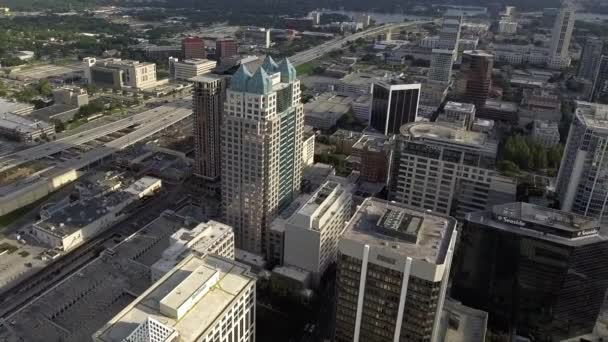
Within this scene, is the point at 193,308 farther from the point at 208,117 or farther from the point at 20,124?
the point at 20,124

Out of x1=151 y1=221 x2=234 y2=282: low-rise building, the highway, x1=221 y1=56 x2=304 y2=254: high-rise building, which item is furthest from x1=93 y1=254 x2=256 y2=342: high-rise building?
the highway

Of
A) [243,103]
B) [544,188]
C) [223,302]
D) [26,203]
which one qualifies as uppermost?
[243,103]

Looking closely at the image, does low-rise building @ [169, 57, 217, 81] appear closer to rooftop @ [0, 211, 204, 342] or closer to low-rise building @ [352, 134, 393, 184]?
low-rise building @ [352, 134, 393, 184]

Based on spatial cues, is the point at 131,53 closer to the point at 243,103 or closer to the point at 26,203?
the point at 26,203

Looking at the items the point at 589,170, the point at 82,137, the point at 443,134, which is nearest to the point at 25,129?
the point at 82,137

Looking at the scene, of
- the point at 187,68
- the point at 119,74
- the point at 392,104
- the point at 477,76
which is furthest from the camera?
the point at 187,68

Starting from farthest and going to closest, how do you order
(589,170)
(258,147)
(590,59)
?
1. (590,59)
2. (589,170)
3. (258,147)

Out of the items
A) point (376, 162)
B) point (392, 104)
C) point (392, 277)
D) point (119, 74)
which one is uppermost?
point (392, 104)

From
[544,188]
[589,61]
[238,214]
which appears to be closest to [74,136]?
[238,214]
